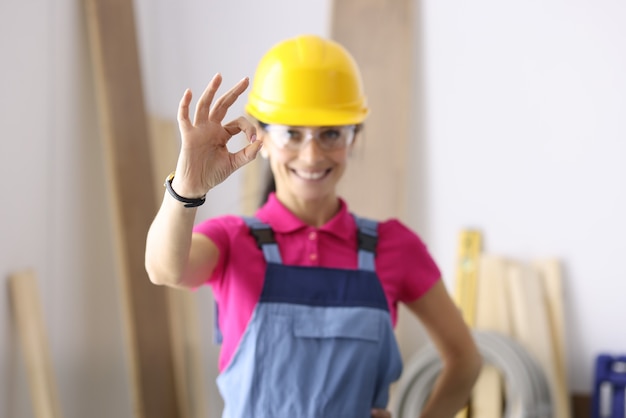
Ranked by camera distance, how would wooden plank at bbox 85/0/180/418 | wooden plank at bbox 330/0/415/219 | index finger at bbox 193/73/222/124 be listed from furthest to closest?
wooden plank at bbox 330/0/415/219 < wooden plank at bbox 85/0/180/418 < index finger at bbox 193/73/222/124

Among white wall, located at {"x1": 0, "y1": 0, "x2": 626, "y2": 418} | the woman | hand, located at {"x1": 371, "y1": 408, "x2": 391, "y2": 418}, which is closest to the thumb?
the woman

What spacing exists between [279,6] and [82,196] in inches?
40.6

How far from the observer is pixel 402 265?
1882 mm

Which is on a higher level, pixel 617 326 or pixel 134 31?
pixel 134 31

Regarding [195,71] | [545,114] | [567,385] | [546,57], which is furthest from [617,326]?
[195,71]

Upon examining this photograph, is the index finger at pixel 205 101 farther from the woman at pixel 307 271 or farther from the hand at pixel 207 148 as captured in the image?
the woman at pixel 307 271

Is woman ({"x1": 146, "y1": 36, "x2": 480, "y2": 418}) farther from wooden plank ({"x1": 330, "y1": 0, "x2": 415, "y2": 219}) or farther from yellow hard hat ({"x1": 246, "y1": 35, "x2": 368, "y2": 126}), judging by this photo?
wooden plank ({"x1": 330, "y1": 0, "x2": 415, "y2": 219})

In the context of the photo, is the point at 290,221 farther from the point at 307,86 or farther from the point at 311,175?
the point at 307,86

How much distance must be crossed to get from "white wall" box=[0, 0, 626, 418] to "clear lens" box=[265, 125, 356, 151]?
54.2 inches

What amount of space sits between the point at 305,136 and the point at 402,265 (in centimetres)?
35

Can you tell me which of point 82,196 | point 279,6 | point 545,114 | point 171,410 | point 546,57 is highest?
point 279,6

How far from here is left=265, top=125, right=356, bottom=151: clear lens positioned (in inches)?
71.1

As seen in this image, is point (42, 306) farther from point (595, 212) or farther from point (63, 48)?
point (595, 212)

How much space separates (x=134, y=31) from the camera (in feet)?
10.6
